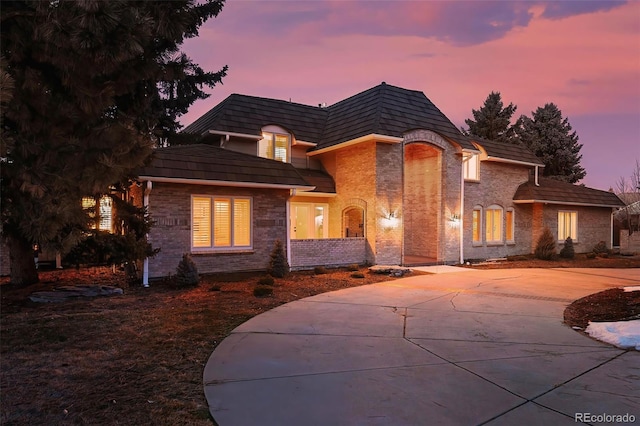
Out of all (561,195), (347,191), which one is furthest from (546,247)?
(347,191)

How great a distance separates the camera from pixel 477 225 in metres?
18.9

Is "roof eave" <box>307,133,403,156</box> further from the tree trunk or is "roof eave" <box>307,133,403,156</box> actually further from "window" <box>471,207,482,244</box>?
the tree trunk

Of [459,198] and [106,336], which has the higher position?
[459,198]

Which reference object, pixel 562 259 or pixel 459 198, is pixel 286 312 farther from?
pixel 562 259

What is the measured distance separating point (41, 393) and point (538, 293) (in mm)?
10192

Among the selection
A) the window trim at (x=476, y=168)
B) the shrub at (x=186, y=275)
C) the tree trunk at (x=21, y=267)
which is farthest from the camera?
the window trim at (x=476, y=168)

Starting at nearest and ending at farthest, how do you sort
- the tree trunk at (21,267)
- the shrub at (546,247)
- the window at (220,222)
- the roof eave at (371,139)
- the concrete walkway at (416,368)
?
the concrete walkway at (416,368) → the tree trunk at (21,267) → the window at (220,222) → the roof eave at (371,139) → the shrub at (546,247)

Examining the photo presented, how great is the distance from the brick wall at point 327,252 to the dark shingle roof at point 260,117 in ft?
18.7

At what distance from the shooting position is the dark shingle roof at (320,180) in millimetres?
16984

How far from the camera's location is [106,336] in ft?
19.6

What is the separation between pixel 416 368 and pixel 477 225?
1595 cm

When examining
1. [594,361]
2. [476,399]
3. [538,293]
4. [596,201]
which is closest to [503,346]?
[594,361]

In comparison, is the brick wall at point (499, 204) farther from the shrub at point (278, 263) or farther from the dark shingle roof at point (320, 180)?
the shrub at point (278, 263)

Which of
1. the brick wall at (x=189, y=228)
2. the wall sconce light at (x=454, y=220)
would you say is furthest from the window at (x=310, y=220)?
the wall sconce light at (x=454, y=220)
